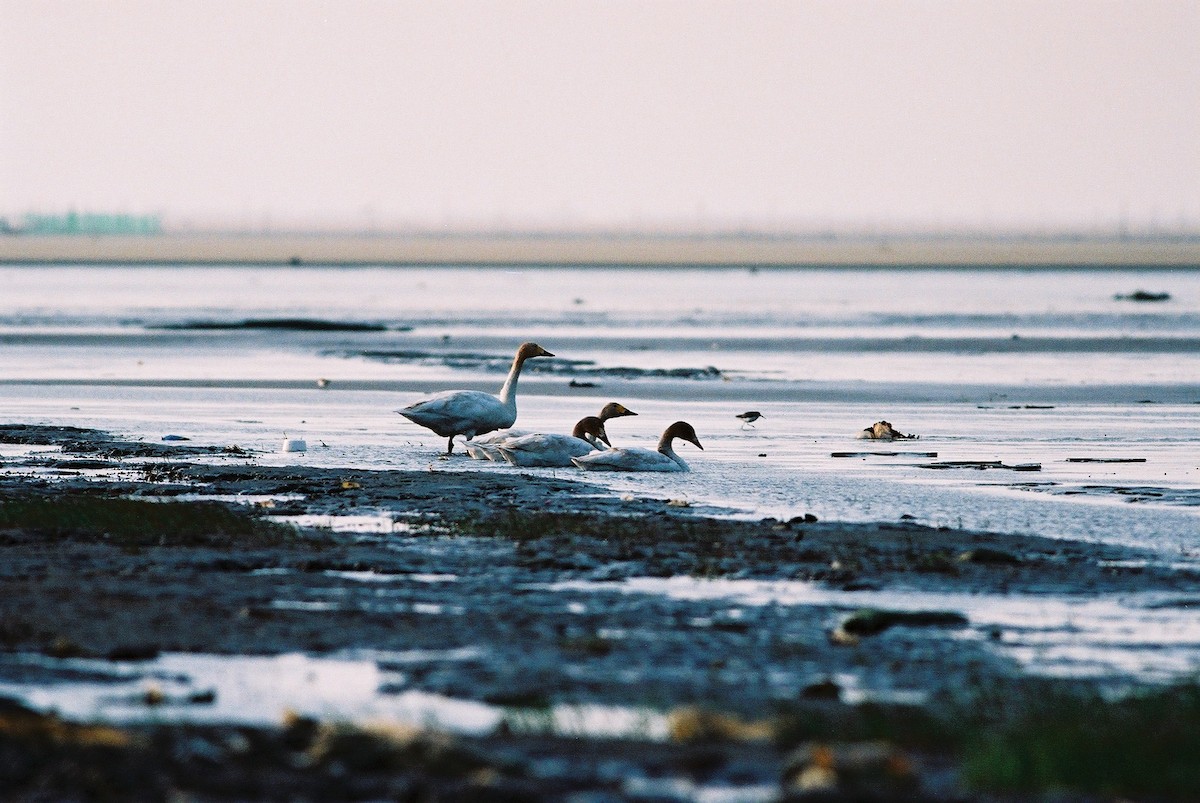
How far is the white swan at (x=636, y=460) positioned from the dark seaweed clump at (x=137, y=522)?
4965 mm

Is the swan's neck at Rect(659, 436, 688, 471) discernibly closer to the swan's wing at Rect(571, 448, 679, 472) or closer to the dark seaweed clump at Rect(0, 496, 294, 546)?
the swan's wing at Rect(571, 448, 679, 472)

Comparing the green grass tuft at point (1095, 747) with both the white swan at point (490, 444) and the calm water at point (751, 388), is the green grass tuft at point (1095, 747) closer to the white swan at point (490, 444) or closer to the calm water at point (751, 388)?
the calm water at point (751, 388)

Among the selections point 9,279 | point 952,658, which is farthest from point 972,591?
point 9,279

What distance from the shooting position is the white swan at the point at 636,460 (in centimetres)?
1928

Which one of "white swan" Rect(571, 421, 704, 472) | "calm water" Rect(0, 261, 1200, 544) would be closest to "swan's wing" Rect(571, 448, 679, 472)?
"white swan" Rect(571, 421, 704, 472)

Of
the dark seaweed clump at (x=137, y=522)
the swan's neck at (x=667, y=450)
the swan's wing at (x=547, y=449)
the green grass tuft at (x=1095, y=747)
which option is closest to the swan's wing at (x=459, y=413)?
the swan's wing at (x=547, y=449)

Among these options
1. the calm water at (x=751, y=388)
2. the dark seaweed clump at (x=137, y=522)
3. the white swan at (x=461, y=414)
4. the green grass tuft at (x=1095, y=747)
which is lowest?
the calm water at (x=751, y=388)

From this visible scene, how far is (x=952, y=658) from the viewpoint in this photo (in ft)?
32.3

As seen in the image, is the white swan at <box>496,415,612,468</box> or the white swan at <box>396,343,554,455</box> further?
the white swan at <box>396,343,554,455</box>

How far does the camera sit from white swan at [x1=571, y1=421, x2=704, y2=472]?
19.3m

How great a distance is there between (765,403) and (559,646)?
19.7 meters

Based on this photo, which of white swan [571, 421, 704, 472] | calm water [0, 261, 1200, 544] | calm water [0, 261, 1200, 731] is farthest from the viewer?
white swan [571, 421, 704, 472]

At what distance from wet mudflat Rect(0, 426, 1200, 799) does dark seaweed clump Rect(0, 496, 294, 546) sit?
4 centimetres

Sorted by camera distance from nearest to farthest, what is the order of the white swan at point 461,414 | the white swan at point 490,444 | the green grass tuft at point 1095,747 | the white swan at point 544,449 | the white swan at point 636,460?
the green grass tuft at point 1095,747, the white swan at point 636,460, the white swan at point 544,449, the white swan at point 490,444, the white swan at point 461,414
